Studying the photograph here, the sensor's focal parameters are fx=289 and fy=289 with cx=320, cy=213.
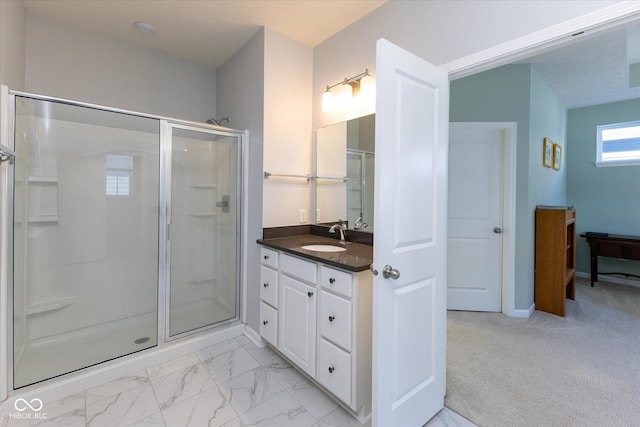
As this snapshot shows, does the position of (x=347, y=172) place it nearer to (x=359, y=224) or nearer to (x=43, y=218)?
(x=359, y=224)

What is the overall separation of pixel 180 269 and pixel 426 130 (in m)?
2.24

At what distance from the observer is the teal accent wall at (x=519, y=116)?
118 inches

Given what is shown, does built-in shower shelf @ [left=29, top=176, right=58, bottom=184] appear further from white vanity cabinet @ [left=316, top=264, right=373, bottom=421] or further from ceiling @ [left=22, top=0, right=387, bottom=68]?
white vanity cabinet @ [left=316, top=264, right=373, bottom=421]

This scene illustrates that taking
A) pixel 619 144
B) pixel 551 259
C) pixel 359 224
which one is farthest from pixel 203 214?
pixel 619 144

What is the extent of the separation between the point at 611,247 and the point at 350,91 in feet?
14.1

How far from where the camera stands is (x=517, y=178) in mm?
3031

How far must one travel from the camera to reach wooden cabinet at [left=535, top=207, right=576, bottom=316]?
3.01 m

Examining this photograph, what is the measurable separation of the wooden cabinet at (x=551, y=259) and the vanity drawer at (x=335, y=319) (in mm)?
2739

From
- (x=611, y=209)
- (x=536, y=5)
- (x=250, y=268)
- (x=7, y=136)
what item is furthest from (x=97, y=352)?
(x=611, y=209)

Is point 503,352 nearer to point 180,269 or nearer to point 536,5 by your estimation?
point 536,5

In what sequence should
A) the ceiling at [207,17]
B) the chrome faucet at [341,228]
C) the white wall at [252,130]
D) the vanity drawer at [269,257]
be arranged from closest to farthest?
the ceiling at [207,17], the vanity drawer at [269,257], the chrome faucet at [341,228], the white wall at [252,130]

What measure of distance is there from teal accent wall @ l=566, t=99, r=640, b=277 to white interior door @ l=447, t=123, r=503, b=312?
259cm

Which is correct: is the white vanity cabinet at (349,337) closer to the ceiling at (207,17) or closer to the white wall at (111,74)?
the ceiling at (207,17)

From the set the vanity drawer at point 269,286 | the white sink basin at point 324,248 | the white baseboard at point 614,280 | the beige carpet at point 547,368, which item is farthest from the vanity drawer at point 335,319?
the white baseboard at point 614,280
